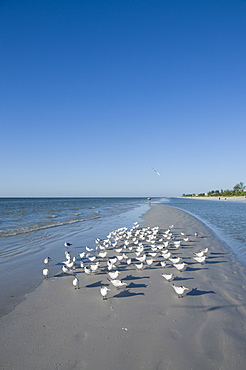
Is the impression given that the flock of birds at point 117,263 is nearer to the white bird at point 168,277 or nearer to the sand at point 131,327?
the white bird at point 168,277

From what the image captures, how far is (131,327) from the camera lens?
16.7ft

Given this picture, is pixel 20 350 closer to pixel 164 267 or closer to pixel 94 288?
pixel 94 288

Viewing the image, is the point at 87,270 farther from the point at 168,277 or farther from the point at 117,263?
the point at 168,277

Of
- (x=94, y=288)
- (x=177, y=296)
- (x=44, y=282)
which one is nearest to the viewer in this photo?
(x=177, y=296)

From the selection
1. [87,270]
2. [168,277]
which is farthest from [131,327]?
[87,270]

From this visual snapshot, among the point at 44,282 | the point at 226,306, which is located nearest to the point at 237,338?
the point at 226,306

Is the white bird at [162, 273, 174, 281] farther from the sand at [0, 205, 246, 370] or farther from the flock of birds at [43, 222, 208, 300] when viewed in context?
the sand at [0, 205, 246, 370]

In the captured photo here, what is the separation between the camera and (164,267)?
9.43 m

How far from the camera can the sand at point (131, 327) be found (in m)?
4.11

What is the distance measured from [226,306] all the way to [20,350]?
16.2ft

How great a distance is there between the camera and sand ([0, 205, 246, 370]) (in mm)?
4109

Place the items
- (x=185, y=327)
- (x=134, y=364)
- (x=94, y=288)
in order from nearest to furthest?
(x=134, y=364)
(x=185, y=327)
(x=94, y=288)

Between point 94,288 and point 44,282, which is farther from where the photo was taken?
point 44,282

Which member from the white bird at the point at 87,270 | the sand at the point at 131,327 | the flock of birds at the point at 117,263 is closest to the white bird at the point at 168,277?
the flock of birds at the point at 117,263
